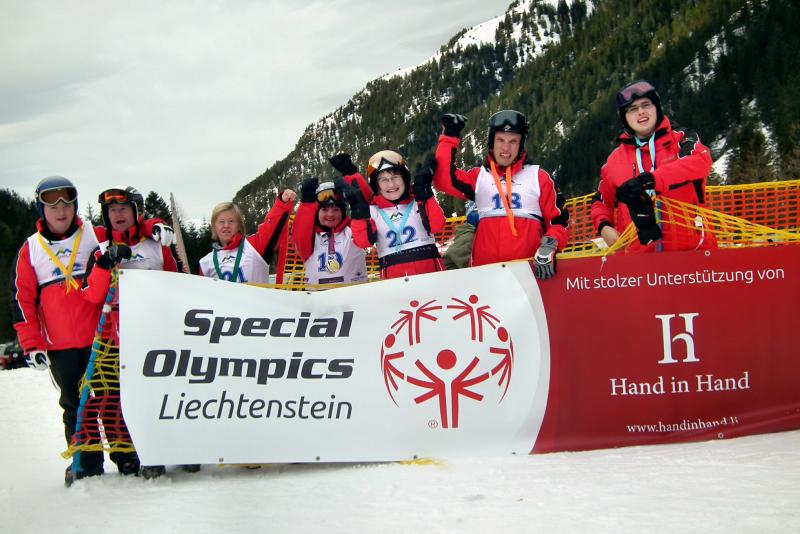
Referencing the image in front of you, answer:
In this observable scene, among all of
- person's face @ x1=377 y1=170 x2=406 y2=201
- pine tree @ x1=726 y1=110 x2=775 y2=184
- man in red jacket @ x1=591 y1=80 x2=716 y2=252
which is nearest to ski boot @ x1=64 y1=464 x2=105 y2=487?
person's face @ x1=377 y1=170 x2=406 y2=201

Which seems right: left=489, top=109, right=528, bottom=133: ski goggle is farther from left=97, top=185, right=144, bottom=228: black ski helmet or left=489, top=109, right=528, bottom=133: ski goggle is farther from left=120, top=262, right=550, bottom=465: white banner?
left=97, top=185, right=144, bottom=228: black ski helmet

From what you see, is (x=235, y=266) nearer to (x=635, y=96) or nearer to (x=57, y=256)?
(x=57, y=256)

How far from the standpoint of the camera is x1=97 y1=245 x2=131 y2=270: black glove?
4383 millimetres

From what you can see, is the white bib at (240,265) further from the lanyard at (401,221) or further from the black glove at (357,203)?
the lanyard at (401,221)

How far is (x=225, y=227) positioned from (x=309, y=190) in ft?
2.34

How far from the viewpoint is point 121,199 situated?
4.81 m

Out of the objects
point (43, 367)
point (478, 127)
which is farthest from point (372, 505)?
point (478, 127)

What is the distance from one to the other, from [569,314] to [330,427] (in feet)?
5.35

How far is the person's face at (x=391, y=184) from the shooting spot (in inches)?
188

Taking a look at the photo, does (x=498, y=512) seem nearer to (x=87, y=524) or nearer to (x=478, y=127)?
(x=87, y=524)

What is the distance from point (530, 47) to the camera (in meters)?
199

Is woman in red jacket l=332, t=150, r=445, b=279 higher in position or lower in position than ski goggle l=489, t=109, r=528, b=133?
lower

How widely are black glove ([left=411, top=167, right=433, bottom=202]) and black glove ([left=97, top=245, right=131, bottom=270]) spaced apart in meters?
1.94

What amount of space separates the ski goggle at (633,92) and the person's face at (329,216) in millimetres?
2274
